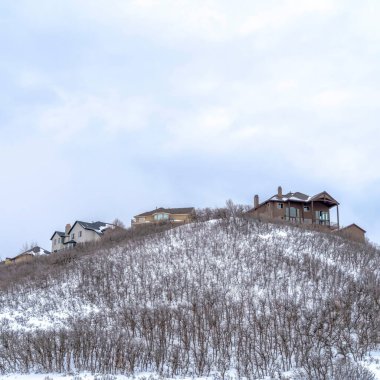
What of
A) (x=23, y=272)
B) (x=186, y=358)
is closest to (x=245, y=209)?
(x=23, y=272)

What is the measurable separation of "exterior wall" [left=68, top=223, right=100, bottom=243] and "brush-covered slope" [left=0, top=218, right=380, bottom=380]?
2252cm

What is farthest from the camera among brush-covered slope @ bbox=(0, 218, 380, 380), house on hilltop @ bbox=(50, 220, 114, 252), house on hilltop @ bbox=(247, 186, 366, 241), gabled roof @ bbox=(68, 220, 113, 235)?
gabled roof @ bbox=(68, 220, 113, 235)

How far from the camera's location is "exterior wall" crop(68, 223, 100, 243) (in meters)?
59.2

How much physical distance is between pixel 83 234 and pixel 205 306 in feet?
135

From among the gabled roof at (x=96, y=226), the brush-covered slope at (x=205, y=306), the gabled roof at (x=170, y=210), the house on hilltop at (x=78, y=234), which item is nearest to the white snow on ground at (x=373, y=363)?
the brush-covered slope at (x=205, y=306)

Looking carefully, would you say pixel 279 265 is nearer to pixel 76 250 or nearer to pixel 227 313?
pixel 227 313

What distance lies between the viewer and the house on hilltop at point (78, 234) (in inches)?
2338

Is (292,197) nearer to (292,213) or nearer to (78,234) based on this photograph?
(292,213)

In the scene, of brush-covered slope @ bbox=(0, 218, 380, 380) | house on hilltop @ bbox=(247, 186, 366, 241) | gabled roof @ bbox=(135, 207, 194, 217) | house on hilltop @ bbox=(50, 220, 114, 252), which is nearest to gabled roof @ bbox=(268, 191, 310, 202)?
house on hilltop @ bbox=(247, 186, 366, 241)

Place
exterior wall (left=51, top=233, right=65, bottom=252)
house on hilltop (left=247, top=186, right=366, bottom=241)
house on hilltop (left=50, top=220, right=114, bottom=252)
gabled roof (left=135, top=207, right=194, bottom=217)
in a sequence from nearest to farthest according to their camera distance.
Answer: house on hilltop (left=247, top=186, right=366, bottom=241)
house on hilltop (left=50, top=220, right=114, bottom=252)
gabled roof (left=135, top=207, right=194, bottom=217)
exterior wall (left=51, top=233, right=65, bottom=252)

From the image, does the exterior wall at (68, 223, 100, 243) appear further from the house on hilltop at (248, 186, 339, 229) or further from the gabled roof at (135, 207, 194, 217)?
the house on hilltop at (248, 186, 339, 229)

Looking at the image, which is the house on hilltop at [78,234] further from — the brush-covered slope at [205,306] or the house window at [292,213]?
the brush-covered slope at [205,306]

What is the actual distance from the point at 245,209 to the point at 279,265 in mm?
14503

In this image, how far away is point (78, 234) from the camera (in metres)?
61.3
